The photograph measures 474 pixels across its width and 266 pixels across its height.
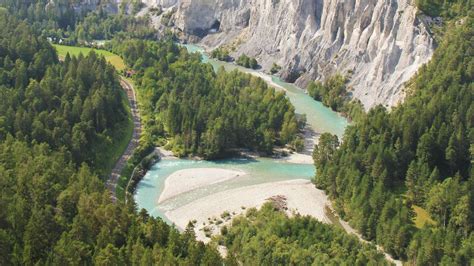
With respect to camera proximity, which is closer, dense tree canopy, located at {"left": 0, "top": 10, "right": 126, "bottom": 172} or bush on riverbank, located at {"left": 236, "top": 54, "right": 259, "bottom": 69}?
dense tree canopy, located at {"left": 0, "top": 10, "right": 126, "bottom": 172}

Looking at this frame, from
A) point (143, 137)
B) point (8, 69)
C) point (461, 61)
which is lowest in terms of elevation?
point (143, 137)

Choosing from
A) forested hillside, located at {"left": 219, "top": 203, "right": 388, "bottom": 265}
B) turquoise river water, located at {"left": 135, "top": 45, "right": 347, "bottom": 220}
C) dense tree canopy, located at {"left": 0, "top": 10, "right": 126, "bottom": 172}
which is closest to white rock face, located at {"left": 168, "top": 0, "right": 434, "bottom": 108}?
turquoise river water, located at {"left": 135, "top": 45, "right": 347, "bottom": 220}

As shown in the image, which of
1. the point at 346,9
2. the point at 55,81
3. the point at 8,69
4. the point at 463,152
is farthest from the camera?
the point at 346,9

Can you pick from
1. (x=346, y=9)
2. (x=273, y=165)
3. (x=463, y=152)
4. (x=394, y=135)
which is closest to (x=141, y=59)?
(x=346, y=9)

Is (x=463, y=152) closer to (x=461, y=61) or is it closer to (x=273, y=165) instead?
(x=461, y=61)

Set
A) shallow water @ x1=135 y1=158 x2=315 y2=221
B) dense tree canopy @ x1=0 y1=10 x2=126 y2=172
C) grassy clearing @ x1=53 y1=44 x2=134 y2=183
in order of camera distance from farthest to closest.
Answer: grassy clearing @ x1=53 y1=44 x2=134 y2=183, dense tree canopy @ x1=0 y1=10 x2=126 y2=172, shallow water @ x1=135 y1=158 x2=315 y2=221

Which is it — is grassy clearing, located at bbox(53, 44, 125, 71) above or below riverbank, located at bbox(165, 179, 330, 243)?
above

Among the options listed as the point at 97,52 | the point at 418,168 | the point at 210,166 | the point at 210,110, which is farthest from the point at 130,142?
the point at 97,52

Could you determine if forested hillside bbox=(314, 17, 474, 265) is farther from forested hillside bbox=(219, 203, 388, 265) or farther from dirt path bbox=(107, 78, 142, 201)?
dirt path bbox=(107, 78, 142, 201)

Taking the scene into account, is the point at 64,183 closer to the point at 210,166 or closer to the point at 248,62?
the point at 210,166
